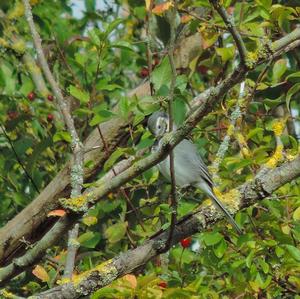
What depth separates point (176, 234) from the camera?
2.54m

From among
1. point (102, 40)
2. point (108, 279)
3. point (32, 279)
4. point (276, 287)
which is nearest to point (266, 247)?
point (276, 287)

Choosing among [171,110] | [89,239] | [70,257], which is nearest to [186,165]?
[89,239]

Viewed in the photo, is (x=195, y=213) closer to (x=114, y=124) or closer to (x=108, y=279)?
(x=108, y=279)

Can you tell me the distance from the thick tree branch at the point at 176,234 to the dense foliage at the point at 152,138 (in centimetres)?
4

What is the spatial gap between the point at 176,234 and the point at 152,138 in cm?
31

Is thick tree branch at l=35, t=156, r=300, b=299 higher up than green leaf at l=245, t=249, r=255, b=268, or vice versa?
thick tree branch at l=35, t=156, r=300, b=299

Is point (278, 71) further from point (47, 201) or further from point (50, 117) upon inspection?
point (50, 117)

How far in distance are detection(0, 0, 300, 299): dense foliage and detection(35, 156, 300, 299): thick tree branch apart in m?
0.04

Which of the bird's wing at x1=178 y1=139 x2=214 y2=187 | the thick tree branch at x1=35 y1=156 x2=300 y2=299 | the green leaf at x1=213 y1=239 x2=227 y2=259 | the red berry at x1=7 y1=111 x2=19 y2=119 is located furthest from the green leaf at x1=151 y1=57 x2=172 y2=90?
the red berry at x1=7 y1=111 x2=19 y2=119

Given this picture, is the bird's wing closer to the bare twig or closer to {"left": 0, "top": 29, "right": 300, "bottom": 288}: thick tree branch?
the bare twig

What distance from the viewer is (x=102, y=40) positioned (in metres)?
3.04

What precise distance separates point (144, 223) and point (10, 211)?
104cm

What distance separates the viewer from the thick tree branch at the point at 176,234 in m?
2.33

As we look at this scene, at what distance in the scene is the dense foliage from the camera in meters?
2.78
